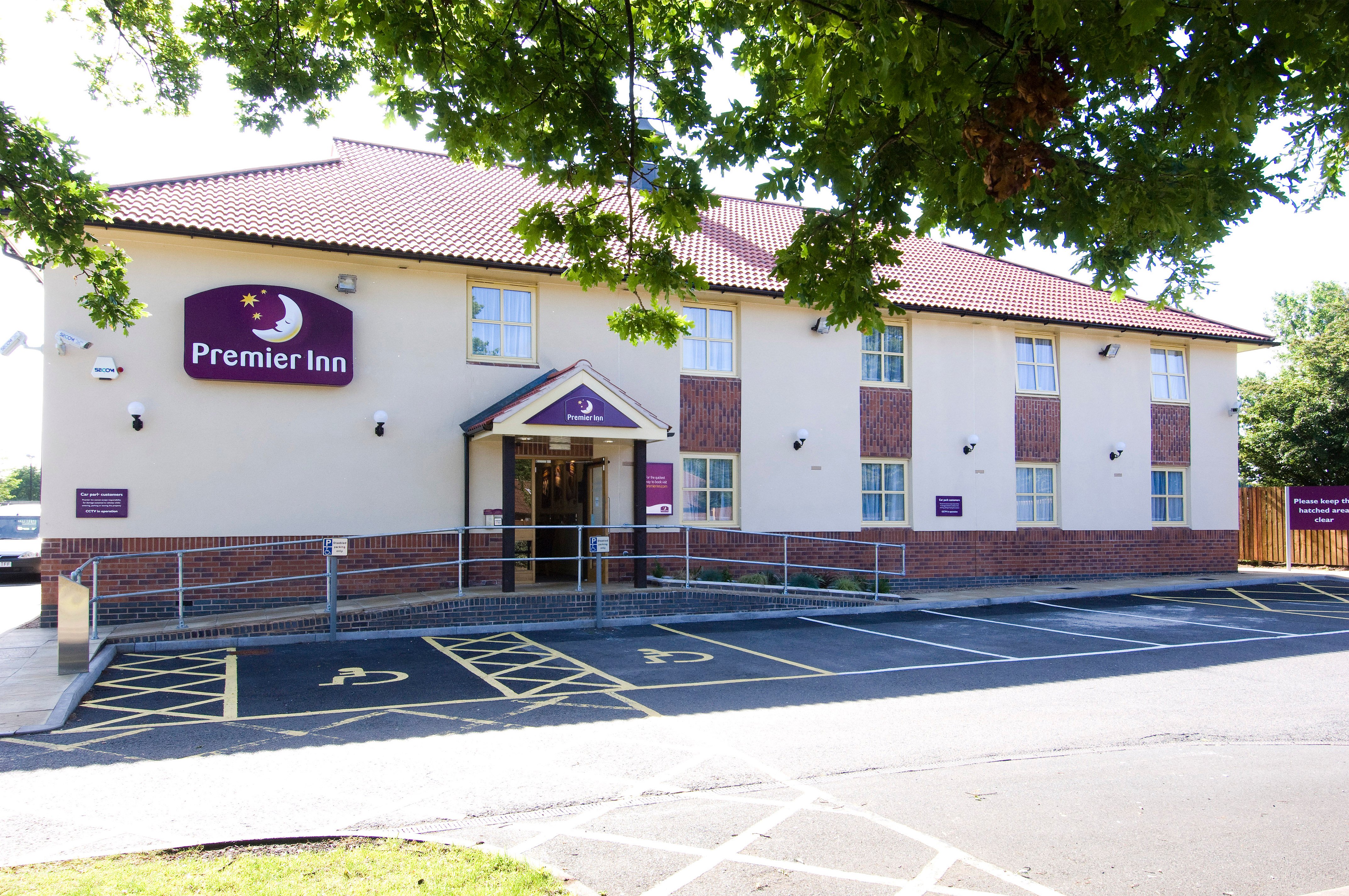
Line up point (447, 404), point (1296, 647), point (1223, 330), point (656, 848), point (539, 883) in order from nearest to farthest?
point (539, 883), point (656, 848), point (1296, 647), point (447, 404), point (1223, 330)

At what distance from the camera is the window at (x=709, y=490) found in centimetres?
1620

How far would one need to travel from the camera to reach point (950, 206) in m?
6.42

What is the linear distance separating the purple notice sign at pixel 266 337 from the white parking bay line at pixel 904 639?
Answer: 8000 millimetres

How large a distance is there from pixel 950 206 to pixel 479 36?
3672 mm

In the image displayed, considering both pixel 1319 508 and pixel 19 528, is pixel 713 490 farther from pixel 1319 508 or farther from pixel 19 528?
pixel 19 528

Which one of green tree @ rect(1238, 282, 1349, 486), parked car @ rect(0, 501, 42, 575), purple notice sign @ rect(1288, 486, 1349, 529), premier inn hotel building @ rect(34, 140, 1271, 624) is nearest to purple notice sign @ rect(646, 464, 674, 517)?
premier inn hotel building @ rect(34, 140, 1271, 624)

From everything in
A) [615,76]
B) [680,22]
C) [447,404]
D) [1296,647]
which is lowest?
[1296,647]

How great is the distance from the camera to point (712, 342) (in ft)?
54.0

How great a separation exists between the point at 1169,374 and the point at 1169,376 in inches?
1.5

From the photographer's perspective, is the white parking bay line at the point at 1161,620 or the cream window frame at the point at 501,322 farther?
the cream window frame at the point at 501,322

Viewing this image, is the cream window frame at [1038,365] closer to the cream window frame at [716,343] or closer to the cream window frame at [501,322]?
the cream window frame at [716,343]

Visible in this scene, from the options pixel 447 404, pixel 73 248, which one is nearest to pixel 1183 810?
→ pixel 73 248

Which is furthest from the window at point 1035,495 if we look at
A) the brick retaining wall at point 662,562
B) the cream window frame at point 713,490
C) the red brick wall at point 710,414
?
the red brick wall at point 710,414

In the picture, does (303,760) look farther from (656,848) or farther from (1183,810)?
(1183,810)
